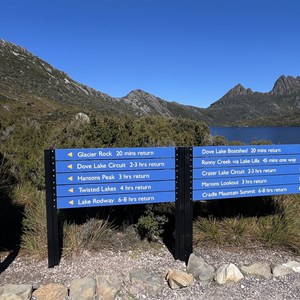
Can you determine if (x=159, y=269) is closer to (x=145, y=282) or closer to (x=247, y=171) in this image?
(x=145, y=282)

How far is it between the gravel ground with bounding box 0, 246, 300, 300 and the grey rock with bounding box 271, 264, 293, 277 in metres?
0.05

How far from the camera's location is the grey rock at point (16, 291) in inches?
130

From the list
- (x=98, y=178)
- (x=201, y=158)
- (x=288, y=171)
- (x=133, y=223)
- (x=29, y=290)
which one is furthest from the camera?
(x=133, y=223)

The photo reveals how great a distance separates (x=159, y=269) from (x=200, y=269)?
47cm

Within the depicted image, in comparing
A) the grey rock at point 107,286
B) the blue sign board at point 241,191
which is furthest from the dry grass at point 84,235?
the blue sign board at point 241,191

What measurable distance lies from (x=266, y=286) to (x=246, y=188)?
3.82 feet

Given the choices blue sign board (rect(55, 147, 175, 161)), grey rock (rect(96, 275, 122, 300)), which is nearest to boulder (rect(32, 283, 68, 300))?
grey rock (rect(96, 275, 122, 300))

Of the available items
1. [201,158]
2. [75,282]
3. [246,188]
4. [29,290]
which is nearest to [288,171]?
[246,188]

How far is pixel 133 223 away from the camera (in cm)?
495

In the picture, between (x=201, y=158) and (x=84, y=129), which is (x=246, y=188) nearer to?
(x=201, y=158)

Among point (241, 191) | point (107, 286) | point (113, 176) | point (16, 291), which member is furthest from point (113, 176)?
point (241, 191)

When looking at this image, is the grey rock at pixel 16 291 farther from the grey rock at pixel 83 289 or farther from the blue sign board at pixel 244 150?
the blue sign board at pixel 244 150

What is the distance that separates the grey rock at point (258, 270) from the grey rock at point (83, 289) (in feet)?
5.45

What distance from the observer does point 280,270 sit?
3.94 m
